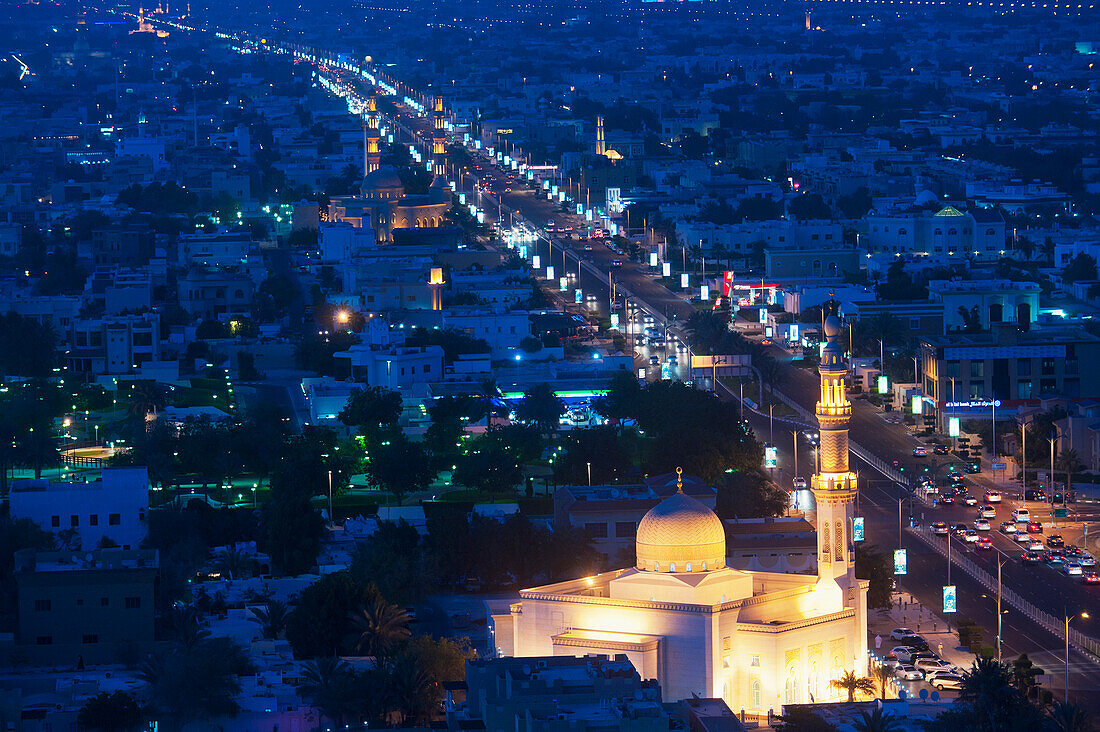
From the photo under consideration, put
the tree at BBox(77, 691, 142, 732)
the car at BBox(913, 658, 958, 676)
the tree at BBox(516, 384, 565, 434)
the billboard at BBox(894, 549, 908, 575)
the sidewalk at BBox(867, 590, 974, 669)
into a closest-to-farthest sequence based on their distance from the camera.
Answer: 1. the tree at BBox(77, 691, 142, 732)
2. the car at BBox(913, 658, 958, 676)
3. the sidewalk at BBox(867, 590, 974, 669)
4. the billboard at BBox(894, 549, 908, 575)
5. the tree at BBox(516, 384, 565, 434)

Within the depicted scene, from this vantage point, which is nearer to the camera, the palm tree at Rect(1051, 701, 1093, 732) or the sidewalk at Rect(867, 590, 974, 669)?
the palm tree at Rect(1051, 701, 1093, 732)

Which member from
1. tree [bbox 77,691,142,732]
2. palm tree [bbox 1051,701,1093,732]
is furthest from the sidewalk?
tree [bbox 77,691,142,732]

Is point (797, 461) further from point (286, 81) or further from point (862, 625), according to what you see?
point (286, 81)

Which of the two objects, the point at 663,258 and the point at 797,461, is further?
the point at 663,258

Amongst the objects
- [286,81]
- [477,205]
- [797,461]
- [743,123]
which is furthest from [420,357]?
[286,81]

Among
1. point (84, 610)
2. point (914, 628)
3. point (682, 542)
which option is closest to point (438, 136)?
point (914, 628)

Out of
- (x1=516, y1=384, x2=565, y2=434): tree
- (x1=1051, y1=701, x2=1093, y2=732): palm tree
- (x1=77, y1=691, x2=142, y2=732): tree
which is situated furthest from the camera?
(x1=516, y1=384, x2=565, y2=434): tree

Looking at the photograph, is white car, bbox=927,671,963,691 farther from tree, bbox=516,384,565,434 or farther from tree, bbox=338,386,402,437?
tree, bbox=338,386,402,437
